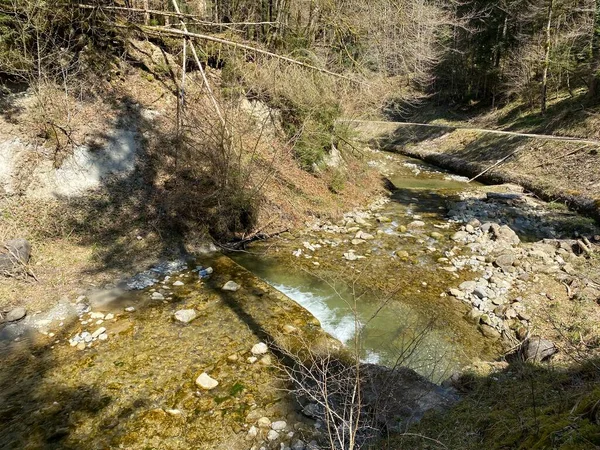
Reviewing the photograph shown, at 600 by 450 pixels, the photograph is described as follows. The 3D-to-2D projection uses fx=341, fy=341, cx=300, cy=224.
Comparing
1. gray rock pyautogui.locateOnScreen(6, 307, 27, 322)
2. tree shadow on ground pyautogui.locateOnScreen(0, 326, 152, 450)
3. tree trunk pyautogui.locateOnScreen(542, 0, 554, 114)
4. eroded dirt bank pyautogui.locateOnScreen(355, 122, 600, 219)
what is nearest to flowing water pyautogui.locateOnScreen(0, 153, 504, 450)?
tree shadow on ground pyautogui.locateOnScreen(0, 326, 152, 450)

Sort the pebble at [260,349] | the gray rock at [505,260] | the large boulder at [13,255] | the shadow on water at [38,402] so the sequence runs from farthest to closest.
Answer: the gray rock at [505,260], the large boulder at [13,255], the pebble at [260,349], the shadow on water at [38,402]

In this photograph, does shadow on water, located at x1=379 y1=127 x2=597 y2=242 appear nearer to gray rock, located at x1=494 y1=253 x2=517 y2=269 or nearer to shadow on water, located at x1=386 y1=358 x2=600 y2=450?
gray rock, located at x1=494 y1=253 x2=517 y2=269

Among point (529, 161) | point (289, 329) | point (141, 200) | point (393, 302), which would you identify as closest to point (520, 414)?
point (289, 329)

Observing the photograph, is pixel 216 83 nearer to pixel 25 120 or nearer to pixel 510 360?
pixel 25 120

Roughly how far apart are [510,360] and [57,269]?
7.45 m

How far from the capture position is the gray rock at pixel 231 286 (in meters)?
6.11

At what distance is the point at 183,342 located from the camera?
186 inches

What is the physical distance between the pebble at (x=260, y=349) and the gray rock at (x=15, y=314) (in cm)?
353

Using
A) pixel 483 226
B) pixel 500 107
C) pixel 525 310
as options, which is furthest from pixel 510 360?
pixel 500 107

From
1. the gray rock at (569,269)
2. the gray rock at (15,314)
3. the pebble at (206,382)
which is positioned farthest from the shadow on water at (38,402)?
the gray rock at (569,269)

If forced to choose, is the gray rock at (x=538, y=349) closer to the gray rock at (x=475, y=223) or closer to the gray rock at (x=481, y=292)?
the gray rock at (x=481, y=292)

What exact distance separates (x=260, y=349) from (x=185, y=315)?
55.7 inches

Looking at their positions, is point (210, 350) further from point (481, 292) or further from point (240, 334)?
point (481, 292)

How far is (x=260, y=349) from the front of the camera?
4.59 meters
